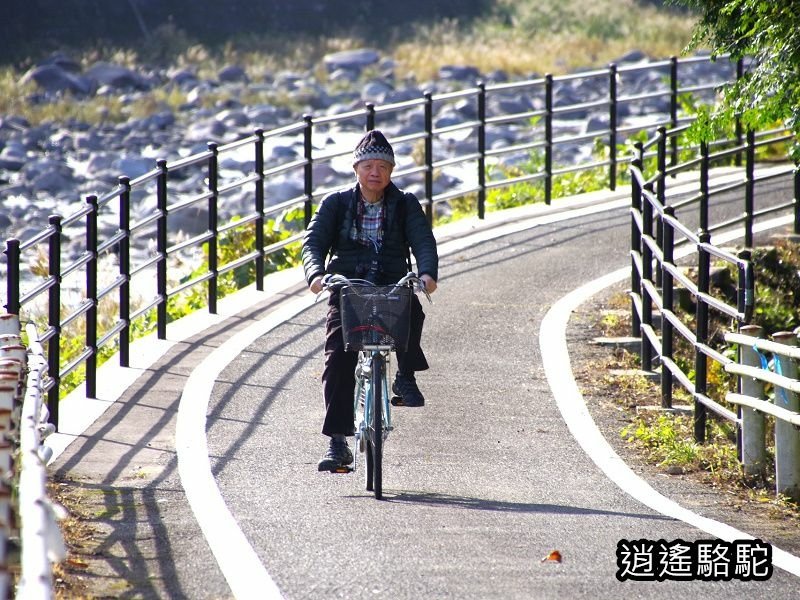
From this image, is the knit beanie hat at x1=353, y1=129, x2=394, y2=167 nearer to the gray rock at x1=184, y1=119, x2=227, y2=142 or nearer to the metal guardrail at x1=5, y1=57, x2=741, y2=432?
the metal guardrail at x1=5, y1=57, x2=741, y2=432

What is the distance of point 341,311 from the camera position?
23.7ft

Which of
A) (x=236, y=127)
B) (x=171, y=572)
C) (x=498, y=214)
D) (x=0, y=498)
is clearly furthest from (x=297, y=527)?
(x=236, y=127)

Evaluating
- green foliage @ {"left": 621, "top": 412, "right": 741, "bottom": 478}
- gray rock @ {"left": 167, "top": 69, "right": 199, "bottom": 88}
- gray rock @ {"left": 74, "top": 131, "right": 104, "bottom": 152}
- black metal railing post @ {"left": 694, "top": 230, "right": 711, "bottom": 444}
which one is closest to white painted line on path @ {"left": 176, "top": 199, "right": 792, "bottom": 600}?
green foliage @ {"left": 621, "top": 412, "right": 741, "bottom": 478}

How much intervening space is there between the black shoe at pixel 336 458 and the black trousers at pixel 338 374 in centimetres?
8

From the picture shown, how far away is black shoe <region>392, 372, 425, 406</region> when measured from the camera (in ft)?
26.0

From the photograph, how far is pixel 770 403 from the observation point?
25.5ft

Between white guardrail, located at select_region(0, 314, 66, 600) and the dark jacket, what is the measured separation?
1649mm

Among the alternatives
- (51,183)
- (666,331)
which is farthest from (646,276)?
(51,183)

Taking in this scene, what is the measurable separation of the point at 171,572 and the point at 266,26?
165 ft

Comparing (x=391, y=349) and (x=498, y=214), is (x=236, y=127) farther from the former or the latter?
(x=391, y=349)

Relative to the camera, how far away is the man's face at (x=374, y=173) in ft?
25.2

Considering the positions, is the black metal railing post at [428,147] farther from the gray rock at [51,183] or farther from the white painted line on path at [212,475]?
the gray rock at [51,183]

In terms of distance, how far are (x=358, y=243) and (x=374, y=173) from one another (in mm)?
414

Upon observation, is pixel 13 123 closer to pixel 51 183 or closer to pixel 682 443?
pixel 51 183
